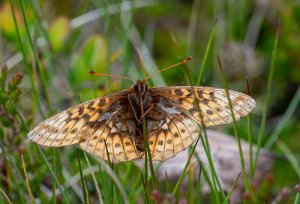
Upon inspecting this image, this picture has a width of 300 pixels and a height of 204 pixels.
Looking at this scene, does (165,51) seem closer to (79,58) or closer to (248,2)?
(248,2)

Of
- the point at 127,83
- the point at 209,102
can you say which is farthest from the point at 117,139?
the point at 127,83

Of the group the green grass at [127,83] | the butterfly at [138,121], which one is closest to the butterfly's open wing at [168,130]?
the butterfly at [138,121]

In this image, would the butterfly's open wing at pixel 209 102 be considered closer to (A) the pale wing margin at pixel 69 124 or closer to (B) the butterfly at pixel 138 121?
(B) the butterfly at pixel 138 121

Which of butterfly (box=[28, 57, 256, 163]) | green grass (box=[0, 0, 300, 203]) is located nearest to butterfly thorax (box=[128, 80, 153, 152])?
butterfly (box=[28, 57, 256, 163])

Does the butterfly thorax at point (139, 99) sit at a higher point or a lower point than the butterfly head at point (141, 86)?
lower

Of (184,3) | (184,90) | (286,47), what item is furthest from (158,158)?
(184,3)

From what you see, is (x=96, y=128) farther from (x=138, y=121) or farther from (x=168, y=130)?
(x=168, y=130)
